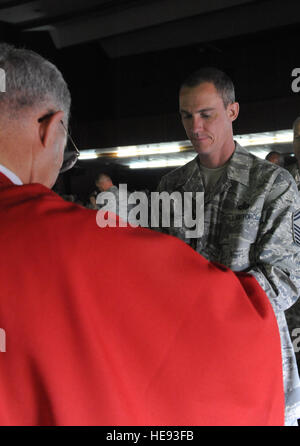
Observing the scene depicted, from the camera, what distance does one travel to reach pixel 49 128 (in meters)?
0.76

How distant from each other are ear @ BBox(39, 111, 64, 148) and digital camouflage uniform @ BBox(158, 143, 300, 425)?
654mm

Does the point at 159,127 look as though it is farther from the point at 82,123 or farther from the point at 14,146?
the point at 14,146

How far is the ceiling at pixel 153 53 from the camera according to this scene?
5.95 meters

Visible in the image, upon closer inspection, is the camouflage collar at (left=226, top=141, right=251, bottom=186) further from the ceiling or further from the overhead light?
the overhead light

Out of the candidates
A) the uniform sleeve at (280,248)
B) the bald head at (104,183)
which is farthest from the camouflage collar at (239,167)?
the bald head at (104,183)

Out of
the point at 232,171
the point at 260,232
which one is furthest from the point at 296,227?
the point at 232,171

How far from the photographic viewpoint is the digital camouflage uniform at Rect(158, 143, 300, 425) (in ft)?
4.00

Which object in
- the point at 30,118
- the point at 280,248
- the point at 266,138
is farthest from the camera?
the point at 266,138

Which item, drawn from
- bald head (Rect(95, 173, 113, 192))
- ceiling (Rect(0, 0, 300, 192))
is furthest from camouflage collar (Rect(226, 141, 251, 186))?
ceiling (Rect(0, 0, 300, 192))

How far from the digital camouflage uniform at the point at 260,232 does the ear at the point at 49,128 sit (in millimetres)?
654

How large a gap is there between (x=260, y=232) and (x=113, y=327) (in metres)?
0.77

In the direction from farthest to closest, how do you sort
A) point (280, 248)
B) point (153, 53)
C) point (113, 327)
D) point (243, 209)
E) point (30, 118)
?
point (153, 53) → point (243, 209) → point (280, 248) → point (30, 118) → point (113, 327)

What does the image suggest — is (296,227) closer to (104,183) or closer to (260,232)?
(260,232)

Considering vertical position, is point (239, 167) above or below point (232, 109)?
below
